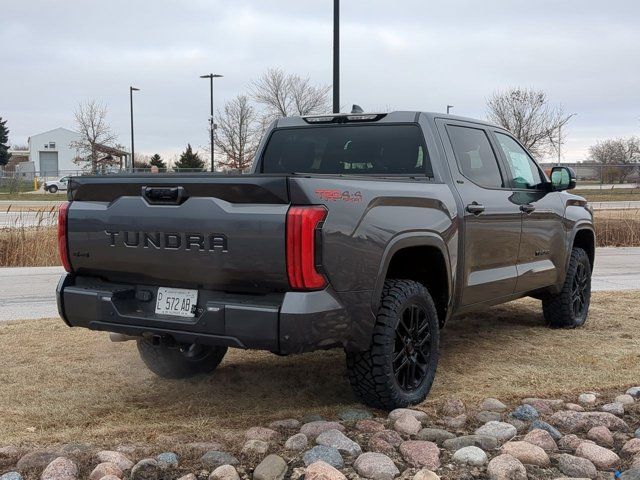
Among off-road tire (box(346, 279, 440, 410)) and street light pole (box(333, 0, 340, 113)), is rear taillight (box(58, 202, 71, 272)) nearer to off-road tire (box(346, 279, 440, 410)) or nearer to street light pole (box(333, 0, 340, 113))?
off-road tire (box(346, 279, 440, 410))

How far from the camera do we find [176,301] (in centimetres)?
390

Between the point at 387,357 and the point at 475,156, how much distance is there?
2039mm

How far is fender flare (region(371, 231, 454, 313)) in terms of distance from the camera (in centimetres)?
393

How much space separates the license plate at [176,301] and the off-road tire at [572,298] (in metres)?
3.95

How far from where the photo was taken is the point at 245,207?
3611mm

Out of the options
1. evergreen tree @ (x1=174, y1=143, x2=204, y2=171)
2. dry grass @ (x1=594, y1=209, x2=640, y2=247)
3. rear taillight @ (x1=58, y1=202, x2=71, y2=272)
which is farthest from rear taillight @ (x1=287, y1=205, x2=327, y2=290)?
evergreen tree @ (x1=174, y1=143, x2=204, y2=171)

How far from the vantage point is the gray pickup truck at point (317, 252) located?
140 inches

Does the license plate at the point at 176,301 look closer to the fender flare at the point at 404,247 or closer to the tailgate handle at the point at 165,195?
the tailgate handle at the point at 165,195

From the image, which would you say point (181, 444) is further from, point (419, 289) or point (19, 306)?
point (19, 306)

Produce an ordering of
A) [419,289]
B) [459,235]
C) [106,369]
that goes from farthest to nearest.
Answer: [106,369] → [459,235] → [419,289]

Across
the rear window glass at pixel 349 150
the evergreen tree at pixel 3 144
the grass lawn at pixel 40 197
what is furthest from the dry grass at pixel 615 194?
the evergreen tree at pixel 3 144

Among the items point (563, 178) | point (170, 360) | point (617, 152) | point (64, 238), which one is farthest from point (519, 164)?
point (617, 152)

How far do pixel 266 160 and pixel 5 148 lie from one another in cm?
7539

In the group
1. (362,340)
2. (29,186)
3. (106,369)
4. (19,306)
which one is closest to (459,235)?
(362,340)
